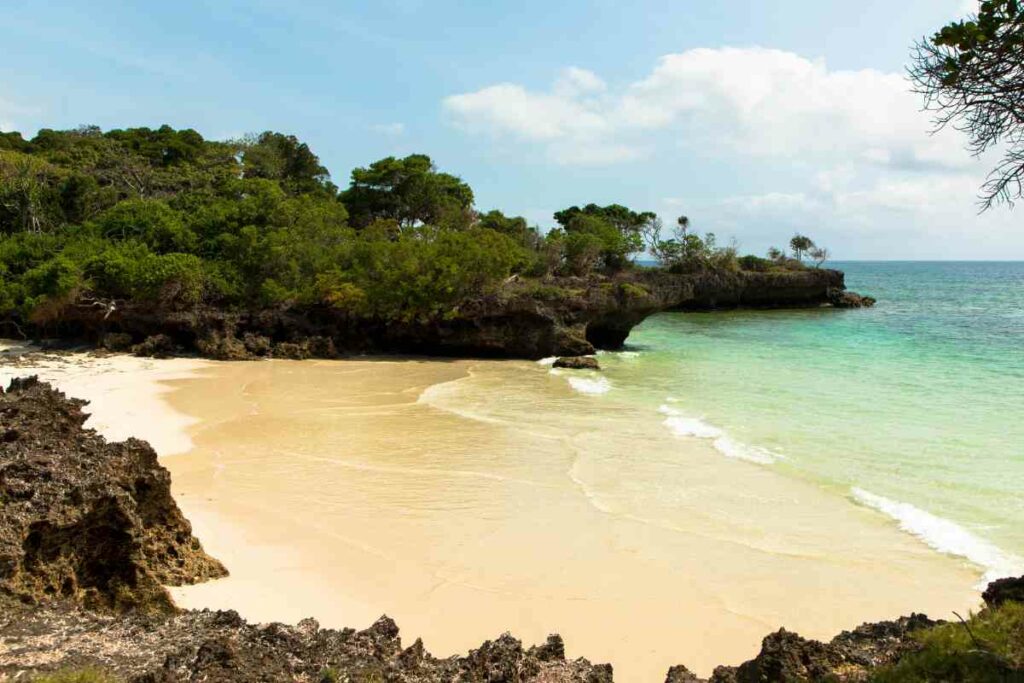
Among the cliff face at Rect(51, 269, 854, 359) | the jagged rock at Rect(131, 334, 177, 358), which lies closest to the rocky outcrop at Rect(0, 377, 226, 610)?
the jagged rock at Rect(131, 334, 177, 358)

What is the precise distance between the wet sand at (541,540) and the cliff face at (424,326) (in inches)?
445

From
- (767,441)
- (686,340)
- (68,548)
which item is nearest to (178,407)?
(68,548)

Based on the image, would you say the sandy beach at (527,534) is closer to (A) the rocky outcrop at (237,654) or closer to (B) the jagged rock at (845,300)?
(A) the rocky outcrop at (237,654)

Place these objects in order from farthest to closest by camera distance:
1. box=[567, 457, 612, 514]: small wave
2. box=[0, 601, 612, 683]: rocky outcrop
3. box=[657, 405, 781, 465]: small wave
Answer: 1. box=[657, 405, 781, 465]: small wave
2. box=[567, 457, 612, 514]: small wave
3. box=[0, 601, 612, 683]: rocky outcrop

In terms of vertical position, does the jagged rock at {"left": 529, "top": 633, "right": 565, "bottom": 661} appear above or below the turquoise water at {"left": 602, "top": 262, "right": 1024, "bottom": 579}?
above

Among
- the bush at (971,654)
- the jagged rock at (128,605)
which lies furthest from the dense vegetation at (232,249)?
the bush at (971,654)

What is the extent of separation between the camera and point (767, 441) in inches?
583

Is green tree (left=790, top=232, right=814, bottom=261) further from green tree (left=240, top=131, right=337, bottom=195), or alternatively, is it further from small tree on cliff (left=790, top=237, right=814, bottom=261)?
green tree (left=240, top=131, right=337, bottom=195)

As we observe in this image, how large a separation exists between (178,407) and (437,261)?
1183cm

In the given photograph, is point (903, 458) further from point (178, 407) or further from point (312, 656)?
point (178, 407)

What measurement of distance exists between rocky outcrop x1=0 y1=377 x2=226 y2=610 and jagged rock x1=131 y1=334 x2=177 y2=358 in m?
19.0

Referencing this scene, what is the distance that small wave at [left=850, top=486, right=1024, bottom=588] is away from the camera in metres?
8.59

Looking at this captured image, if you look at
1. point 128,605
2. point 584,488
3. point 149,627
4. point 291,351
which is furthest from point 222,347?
point 149,627

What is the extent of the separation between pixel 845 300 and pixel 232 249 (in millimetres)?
51193
